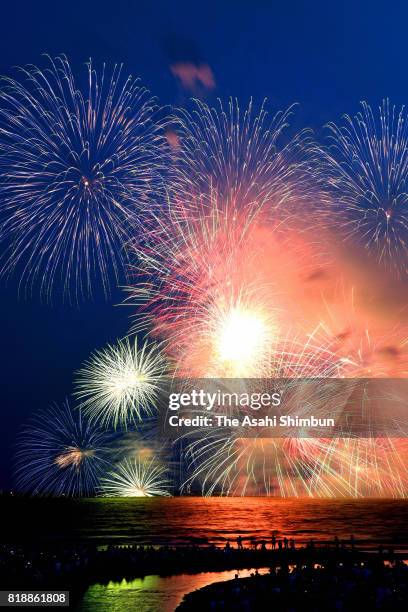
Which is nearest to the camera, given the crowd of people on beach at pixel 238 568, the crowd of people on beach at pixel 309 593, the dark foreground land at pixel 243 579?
the crowd of people on beach at pixel 309 593

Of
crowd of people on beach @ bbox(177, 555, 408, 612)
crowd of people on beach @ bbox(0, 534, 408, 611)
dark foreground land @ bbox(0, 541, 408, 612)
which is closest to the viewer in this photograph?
crowd of people on beach @ bbox(177, 555, 408, 612)

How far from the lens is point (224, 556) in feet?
161

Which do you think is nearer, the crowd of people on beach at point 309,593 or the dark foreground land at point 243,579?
the crowd of people on beach at point 309,593

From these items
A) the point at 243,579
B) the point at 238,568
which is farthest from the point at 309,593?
the point at 238,568

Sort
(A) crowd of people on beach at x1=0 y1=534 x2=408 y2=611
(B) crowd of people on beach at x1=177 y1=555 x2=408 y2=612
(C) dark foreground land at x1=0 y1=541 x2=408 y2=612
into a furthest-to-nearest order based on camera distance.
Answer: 1. (A) crowd of people on beach at x1=0 y1=534 x2=408 y2=611
2. (C) dark foreground land at x1=0 y1=541 x2=408 y2=612
3. (B) crowd of people on beach at x1=177 y1=555 x2=408 y2=612

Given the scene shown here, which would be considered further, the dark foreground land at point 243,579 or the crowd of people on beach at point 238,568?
the crowd of people on beach at point 238,568

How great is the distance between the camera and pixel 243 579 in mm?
35469

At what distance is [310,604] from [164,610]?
7366mm

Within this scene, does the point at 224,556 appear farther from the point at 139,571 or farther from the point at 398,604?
the point at 398,604

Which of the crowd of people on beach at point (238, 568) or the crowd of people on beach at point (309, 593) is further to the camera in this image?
the crowd of people on beach at point (238, 568)

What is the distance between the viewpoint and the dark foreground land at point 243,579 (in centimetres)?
2906

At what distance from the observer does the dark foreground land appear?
1144 inches

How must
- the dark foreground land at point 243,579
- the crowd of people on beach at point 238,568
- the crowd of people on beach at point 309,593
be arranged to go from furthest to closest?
the crowd of people on beach at point 238,568
the dark foreground land at point 243,579
the crowd of people on beach at point 309,593

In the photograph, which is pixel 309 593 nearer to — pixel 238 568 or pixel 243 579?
pixel 243 579
